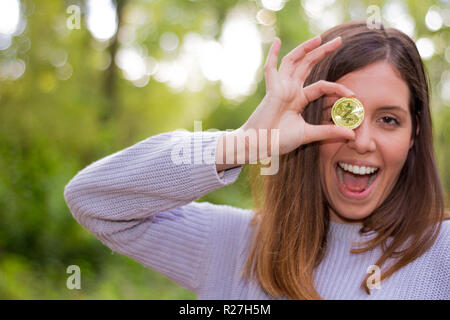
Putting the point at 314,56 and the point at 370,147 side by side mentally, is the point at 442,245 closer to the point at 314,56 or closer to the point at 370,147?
the point at 370,147

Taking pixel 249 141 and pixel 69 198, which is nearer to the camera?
pixel 249 141

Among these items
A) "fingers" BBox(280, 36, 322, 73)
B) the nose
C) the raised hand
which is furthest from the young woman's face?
"fingers" BBox(280, 36, 322, 73)

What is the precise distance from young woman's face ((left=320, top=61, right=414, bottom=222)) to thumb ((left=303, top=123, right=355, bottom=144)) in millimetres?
157

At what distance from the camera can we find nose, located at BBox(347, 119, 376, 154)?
6.71 feet

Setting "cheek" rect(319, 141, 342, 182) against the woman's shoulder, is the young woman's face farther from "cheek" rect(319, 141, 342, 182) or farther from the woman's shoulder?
the woman's shoulder

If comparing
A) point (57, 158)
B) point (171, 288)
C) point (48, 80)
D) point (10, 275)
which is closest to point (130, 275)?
point (171, 288)

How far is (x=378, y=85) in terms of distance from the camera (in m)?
2.06

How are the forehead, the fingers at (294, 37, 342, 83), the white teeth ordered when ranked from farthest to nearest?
the white teeth → the forehead → the fingers at (294, 37, 342, 83)

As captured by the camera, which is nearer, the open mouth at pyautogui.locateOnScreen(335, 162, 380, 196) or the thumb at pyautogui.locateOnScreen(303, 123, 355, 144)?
the thumb at pyautogui.locateOnScreen(303, 123, 355, 144)

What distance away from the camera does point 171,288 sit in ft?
23.1

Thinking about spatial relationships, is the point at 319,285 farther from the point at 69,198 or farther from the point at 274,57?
the point at 69,198

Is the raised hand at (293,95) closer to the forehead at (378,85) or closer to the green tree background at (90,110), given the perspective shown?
the forehead at (378,85)

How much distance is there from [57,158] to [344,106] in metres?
7.76

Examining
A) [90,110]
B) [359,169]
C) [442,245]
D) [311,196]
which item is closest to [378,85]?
[359,169]
